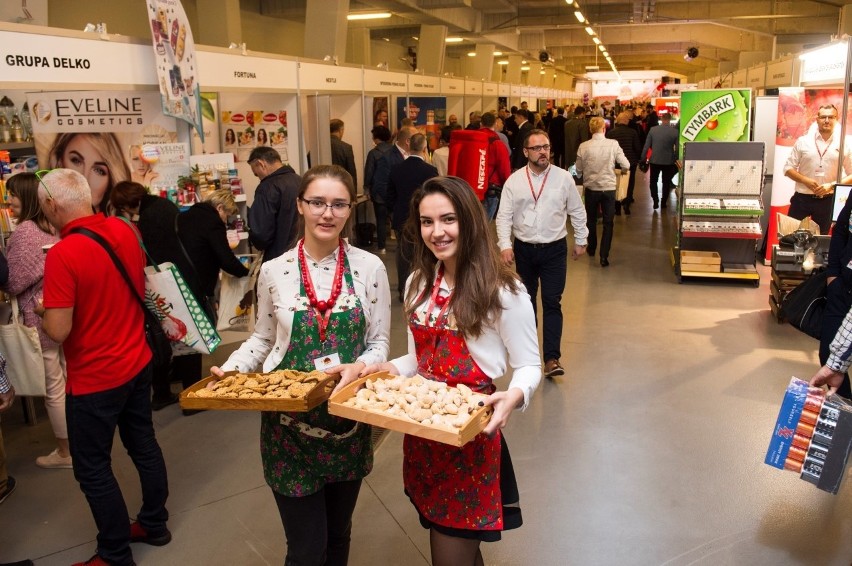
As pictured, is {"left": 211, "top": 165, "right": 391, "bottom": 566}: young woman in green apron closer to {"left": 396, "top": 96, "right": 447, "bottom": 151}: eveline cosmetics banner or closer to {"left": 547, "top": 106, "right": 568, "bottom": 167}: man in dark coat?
{"left": 396, "top": 96, "right": 447, "bottom": 151}: eveline cosmetics banner

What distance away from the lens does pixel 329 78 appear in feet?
25.1

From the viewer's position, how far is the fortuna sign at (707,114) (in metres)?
7.91

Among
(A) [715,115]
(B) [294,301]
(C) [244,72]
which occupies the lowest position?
(B) [294,301]

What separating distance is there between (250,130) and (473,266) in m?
5.11

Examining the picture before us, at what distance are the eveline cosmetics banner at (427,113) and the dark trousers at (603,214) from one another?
281cm

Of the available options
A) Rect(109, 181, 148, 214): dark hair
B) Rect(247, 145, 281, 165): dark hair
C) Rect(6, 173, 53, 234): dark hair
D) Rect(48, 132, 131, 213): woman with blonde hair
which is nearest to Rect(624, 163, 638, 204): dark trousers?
Rect(247, 145, 281, 165): dark hair

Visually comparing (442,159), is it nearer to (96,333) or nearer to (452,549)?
(96,333)

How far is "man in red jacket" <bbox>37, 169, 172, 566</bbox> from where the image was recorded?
8.82 feet

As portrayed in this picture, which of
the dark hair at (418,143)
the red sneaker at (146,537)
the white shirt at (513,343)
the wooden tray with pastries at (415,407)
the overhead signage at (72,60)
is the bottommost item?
the red sneaker at (146,537)

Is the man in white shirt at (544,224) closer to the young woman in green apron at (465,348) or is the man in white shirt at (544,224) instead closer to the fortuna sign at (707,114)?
the young woman in green apron at (465,348)

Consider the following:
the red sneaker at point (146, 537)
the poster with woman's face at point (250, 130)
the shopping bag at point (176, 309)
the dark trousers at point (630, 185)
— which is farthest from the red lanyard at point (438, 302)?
the dark trousers at point (630, 185)

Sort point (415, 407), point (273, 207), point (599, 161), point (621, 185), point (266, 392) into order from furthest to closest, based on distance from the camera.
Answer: point (621, 185) < point (599, 161) < point (273, 207) < point (266, 392) < point (415, 407)

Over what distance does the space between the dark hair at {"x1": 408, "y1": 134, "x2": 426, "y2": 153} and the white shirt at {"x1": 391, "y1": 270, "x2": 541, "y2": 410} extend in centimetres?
471

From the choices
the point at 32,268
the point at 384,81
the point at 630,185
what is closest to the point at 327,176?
the point at 32,268
